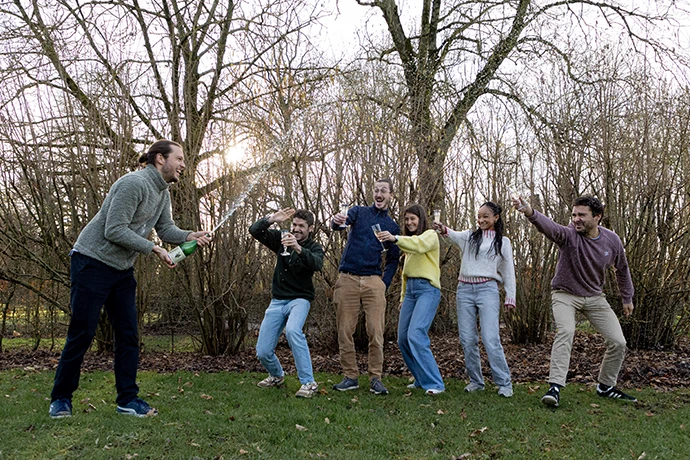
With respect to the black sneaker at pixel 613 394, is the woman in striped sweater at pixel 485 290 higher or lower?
higher

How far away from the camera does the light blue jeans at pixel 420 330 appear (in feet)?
17.1

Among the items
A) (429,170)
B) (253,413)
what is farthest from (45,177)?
(429,170)

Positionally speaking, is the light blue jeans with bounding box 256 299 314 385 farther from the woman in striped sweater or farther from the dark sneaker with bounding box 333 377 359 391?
the woman in striped sweater

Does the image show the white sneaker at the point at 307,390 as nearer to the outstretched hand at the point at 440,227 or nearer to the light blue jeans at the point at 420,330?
the light blue jeans at the point at 420,330

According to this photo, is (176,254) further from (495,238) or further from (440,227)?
(495,238)

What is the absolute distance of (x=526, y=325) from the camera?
8820 mm

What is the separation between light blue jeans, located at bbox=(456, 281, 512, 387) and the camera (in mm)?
5141

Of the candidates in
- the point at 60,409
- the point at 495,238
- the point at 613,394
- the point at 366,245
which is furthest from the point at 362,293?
the point at 60,409

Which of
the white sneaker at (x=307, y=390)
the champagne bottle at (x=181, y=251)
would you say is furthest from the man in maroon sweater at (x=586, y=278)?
the champagne bottle at (x=181, y=251)

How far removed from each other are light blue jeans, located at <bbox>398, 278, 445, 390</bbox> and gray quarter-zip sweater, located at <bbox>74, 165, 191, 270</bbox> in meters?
2.56

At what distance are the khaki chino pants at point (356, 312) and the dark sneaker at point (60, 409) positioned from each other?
94.0 inches

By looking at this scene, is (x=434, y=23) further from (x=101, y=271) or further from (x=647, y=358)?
(x=101, y=271)

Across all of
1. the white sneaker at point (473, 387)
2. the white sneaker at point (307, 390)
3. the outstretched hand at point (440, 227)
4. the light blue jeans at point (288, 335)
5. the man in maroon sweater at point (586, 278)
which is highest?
the outstretched hand at point (440, 227)

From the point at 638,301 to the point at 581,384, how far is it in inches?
110
